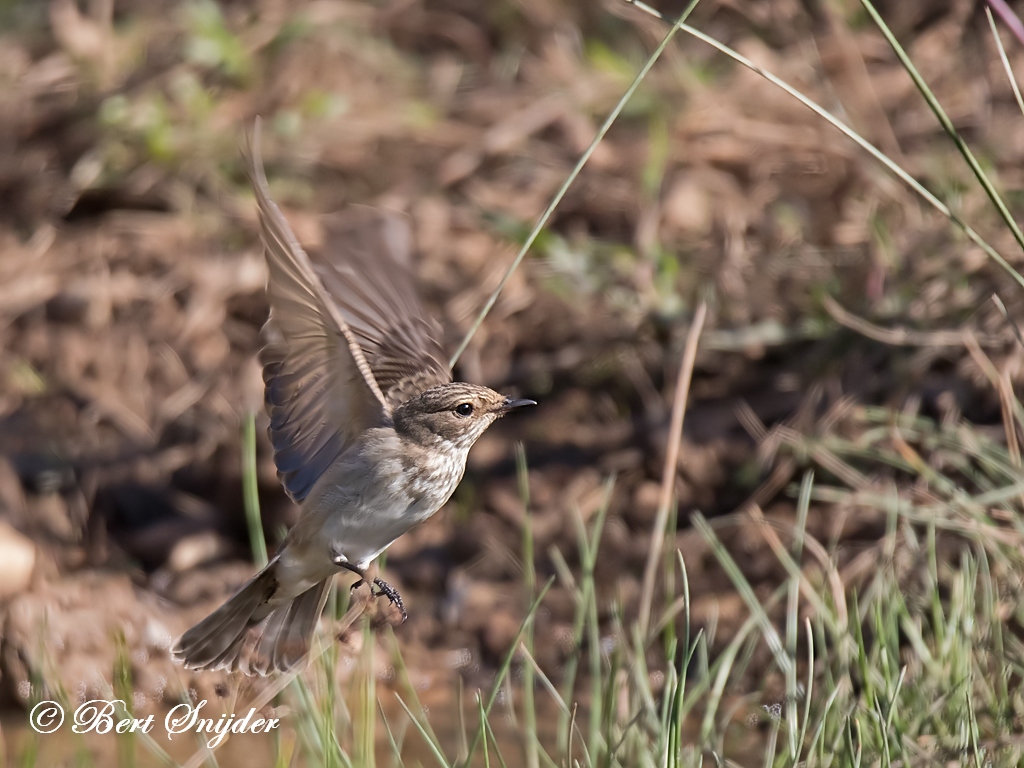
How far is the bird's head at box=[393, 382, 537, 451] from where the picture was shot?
333 centimetres

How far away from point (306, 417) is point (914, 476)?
2683 mm

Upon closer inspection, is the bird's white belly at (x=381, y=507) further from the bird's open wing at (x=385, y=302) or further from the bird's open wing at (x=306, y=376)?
the bird's open wing at (x=385, y=302)

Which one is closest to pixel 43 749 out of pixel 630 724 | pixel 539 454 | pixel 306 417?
pixel 306 417

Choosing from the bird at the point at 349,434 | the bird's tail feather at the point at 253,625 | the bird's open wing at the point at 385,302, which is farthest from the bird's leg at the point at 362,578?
the bird's open wing at the point at 385,302

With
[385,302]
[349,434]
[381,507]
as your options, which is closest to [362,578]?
[381,507]

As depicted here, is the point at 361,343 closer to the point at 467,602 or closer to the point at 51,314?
the point at 467,602

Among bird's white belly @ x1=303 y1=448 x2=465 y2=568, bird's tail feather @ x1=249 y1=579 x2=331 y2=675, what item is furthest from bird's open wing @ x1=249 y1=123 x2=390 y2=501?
bird's tail feather @ x1=249 y1=579 x2=331 y2=675

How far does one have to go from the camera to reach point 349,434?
345 centimetres

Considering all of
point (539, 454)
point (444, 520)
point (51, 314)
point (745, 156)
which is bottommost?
point (51, 314)

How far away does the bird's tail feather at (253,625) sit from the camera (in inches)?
135

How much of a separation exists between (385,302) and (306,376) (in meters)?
0.32

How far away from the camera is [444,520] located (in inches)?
230

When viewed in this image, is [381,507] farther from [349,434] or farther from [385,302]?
[385,302]

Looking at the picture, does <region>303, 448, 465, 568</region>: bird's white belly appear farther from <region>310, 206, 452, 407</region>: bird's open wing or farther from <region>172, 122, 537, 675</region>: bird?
<region>310, 206, 452, 407</region>: bird's open wing
